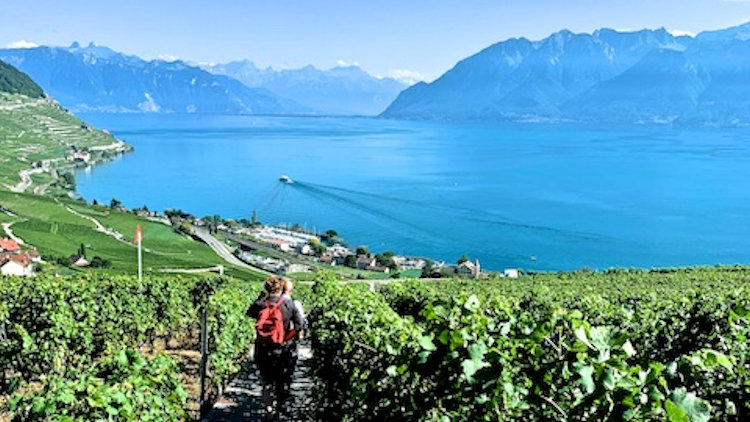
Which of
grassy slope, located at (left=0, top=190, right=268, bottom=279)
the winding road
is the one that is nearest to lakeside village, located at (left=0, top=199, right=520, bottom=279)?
the winding road

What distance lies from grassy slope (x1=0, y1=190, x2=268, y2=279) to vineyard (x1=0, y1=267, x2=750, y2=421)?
148 feet

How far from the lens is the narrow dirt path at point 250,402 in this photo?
25.3 feet

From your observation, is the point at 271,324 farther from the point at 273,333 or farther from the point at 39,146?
the point at 39,146

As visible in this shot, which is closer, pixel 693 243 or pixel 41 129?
pixel 693 243

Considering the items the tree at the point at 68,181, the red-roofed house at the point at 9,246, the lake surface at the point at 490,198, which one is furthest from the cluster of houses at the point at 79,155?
the red-roofed house at the point at 9,246

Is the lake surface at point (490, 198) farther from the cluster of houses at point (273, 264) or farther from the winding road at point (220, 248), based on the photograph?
the winding road at point (220, 248)

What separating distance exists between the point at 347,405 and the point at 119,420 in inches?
84.1

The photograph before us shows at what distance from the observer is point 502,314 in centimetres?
678

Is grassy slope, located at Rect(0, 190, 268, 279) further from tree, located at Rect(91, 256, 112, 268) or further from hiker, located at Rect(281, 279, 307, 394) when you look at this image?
hiker, located at Rect(281, 279, 307, 394)

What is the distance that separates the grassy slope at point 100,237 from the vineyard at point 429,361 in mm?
45180

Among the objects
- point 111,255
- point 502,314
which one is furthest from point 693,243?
point 502,314

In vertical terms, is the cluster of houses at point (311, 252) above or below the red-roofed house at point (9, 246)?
below

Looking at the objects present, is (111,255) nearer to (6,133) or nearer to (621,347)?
(621,347)

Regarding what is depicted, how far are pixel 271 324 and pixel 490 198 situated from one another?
332 ft
